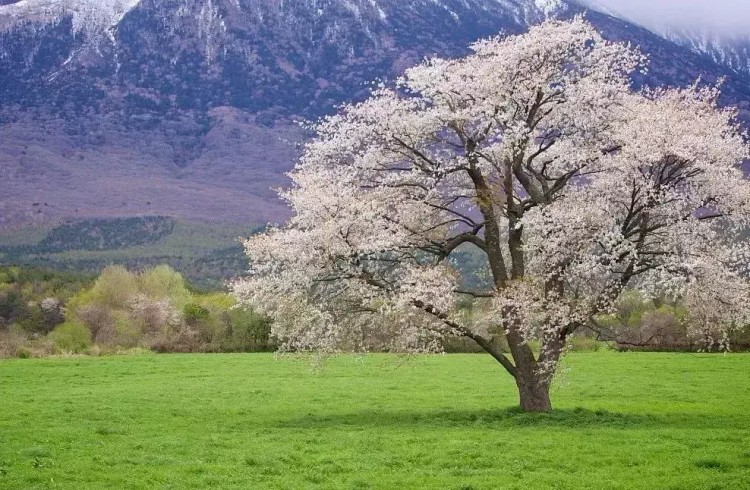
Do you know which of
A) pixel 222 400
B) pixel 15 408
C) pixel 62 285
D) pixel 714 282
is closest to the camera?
pixel 714 282

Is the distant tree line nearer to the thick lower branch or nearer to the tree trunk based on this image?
the tree trunk

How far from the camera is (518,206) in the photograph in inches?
1150

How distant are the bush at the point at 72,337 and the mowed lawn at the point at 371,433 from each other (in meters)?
27.2

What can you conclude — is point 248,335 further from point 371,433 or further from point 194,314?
point 371,433

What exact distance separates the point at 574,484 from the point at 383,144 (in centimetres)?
1455

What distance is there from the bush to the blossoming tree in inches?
2092

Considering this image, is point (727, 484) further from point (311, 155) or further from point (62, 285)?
point (62, 285)

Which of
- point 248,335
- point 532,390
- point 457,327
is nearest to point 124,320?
point 248,335

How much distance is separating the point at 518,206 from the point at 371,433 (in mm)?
9216

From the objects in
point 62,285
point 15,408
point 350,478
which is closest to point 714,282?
point 350,478

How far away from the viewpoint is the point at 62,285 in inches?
4966

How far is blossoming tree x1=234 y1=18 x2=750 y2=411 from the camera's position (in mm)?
26328

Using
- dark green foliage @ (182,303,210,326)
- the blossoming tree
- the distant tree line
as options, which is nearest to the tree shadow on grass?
the blossoming tree

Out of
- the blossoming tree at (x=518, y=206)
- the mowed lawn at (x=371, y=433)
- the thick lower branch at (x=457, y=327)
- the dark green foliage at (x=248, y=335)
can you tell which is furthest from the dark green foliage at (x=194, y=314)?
the thick lower branch at (x=457, y=327)
